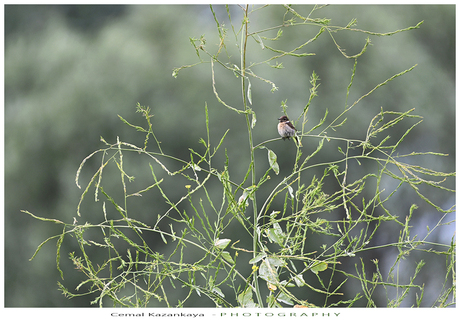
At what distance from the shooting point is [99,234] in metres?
2.28

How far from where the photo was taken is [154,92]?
2.49 metres

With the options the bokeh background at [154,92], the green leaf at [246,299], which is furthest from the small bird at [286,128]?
the bokeh background at [154,92]

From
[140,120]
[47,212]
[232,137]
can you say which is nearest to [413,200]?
[232,137]

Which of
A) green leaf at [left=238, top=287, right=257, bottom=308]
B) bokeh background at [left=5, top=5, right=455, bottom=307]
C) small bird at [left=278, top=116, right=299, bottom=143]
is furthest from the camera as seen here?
bokeh background at [left=5, top=5, right=455, bottom=307]

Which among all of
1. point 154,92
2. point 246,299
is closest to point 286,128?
point 246,299

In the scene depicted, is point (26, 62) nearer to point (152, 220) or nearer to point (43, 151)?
point (43, 151)

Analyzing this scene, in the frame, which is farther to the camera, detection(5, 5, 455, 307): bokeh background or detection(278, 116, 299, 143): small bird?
detection(5, 5, 455, 307): bokeh background

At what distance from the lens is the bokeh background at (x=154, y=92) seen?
230 cm

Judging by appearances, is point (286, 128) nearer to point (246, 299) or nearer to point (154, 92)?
point (246, 299)

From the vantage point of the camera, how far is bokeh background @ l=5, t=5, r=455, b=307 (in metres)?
2.30

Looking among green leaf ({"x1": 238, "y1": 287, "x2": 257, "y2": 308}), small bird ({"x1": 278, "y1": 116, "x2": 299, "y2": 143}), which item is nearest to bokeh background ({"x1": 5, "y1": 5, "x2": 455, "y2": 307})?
small bird ({"x1": 278, "y1": 116, "x2": 299, "y2": 143})

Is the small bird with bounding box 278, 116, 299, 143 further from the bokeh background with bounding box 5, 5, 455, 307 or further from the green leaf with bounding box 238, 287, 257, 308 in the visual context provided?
the bokeh background with bounding box 5, 5, 455, 307

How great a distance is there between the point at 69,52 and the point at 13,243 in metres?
1.37

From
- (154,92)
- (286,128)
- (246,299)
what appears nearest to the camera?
(246,299)
